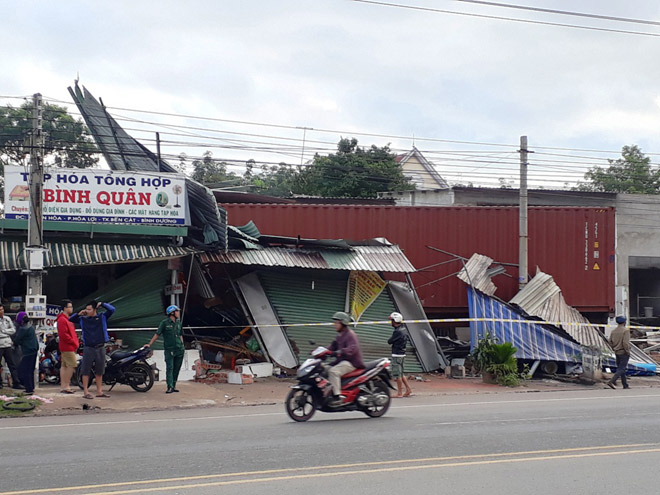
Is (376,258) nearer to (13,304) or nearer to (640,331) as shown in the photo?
(13,304)

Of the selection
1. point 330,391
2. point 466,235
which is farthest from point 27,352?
point 466,235

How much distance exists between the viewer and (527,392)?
53.3ft

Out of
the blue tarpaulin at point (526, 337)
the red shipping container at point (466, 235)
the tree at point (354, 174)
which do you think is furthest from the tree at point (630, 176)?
the blue tarpaulin at point (526, 337)

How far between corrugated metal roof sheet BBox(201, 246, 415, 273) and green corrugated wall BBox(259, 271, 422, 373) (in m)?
0.59

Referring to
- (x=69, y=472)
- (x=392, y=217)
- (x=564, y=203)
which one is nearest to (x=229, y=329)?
(x=392, y=217)

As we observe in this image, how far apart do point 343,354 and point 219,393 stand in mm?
4866

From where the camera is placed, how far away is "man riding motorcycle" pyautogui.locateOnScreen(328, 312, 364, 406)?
34.6 ft

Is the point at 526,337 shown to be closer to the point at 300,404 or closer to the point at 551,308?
the point at 551,308

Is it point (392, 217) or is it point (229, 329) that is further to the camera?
point (392, 217)

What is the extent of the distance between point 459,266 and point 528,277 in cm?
200

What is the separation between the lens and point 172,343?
14102 mm

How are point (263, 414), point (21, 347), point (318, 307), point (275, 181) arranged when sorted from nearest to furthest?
point (263, 414), point (21, 347), point (318, 307), point (275, 181)

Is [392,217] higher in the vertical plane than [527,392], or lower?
higher

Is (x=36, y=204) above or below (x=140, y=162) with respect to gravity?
below
